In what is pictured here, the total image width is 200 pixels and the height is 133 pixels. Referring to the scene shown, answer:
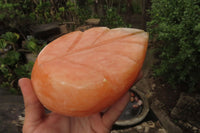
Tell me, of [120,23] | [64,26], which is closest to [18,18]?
Result: [64,26]

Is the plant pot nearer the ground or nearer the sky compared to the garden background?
nearer the ground

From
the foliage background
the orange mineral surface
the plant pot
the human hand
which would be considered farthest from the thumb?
the foliage background

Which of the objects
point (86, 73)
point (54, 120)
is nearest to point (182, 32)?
point (86, 73)

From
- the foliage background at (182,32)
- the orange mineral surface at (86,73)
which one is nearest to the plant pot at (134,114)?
the foliage background at (182,32)

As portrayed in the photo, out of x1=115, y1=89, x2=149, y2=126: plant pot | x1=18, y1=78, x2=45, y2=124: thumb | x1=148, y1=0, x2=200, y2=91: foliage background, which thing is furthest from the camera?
x1=115, y1=89, x2=149, y2=126: plant pot

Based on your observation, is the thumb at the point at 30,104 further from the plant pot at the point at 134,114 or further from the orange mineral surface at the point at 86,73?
the plant pot at the point at 134,114

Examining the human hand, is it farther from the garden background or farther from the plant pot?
the garden background

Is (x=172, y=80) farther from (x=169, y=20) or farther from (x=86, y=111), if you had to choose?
(x=86, y=111)
